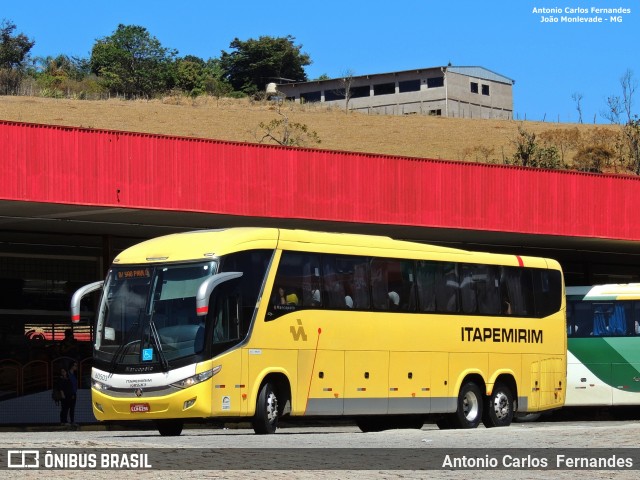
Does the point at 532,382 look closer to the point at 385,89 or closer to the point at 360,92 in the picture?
the point at 385,89

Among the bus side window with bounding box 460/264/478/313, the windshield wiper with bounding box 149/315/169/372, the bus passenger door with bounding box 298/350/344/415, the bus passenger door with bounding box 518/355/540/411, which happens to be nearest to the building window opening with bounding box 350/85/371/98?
the bus passenger door with bounding box 518/355/540/411

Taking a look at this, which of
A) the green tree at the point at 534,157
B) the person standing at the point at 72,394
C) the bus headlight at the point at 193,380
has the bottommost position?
the person standing at the point at 72,394

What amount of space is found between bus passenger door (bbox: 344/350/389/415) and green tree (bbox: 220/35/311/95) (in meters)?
123

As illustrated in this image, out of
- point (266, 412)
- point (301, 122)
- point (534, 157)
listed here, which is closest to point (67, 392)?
point (266, 412)

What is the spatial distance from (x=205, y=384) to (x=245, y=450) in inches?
181

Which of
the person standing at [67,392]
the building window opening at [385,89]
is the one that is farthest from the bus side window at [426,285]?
the building window opening at [385,89]

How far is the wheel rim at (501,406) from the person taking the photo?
2592 cm

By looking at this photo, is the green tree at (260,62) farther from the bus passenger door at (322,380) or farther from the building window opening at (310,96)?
the bus passenger door at (322,380)

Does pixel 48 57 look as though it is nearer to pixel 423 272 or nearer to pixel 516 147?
pixel 516 147

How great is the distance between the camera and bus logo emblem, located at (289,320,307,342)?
71.9 ft

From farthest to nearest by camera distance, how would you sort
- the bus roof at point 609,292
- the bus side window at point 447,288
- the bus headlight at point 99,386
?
the bus roof at point 609,292 < the bus side window at point 447,288 < the bus headlight at point 99,386

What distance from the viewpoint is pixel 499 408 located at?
26.0 meters

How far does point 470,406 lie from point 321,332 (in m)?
4.55

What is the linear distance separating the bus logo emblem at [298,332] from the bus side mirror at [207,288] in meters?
1.61
